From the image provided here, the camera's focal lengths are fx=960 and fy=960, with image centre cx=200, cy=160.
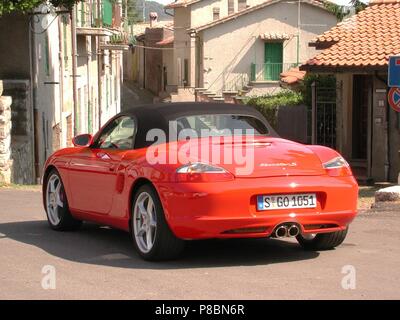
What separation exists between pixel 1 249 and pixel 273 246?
260 cm

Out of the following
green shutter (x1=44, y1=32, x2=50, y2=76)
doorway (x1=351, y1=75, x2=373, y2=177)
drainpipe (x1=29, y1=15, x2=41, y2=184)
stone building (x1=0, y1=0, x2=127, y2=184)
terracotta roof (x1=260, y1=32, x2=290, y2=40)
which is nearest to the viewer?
stone building (x1=0, y1=0, x2=127, y2=184)

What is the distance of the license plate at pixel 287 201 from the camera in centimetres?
805

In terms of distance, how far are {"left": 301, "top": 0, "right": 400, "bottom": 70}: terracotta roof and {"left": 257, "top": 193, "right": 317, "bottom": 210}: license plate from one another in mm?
15840

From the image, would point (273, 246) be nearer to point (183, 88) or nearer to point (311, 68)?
point (311, 68)

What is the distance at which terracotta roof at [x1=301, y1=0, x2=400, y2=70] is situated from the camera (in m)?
24.2

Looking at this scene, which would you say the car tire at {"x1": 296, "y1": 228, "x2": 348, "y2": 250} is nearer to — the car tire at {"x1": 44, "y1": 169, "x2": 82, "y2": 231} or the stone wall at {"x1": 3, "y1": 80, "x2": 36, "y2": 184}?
the car tire at {"x1": 44, "y1": 169, "x2": 82, "y2": 231}

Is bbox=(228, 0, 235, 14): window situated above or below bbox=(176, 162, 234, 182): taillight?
above

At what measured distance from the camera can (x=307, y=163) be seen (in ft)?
27.6

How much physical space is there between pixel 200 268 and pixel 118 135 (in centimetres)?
212

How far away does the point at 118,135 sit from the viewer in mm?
9617

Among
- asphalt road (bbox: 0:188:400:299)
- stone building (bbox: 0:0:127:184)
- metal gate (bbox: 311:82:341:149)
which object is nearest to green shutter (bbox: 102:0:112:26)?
stone building (bbox: 0:0:127:184)

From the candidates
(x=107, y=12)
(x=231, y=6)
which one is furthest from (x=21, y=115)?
(x=231, y=6)
